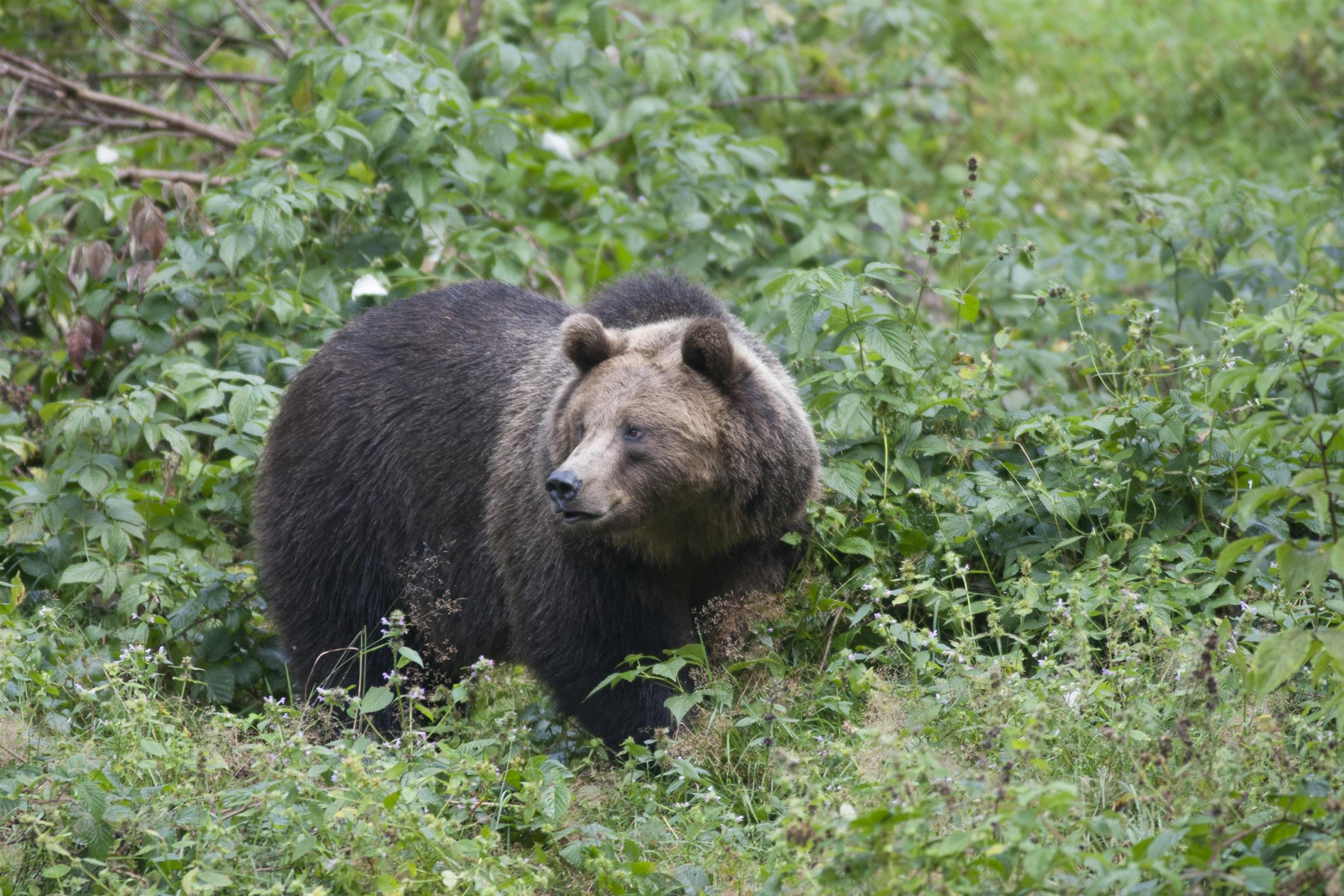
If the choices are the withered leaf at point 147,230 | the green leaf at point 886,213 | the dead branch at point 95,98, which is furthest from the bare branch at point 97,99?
the green leaf at point 886,213

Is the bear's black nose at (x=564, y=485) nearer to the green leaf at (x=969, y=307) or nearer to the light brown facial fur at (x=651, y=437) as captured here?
the light brown facial fur at (x=651, y=437)

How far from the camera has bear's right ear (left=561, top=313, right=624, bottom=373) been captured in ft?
15.6

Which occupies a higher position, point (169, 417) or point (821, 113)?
point (821, 113)

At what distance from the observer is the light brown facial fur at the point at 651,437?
4512mm

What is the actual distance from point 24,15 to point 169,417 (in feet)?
14.6

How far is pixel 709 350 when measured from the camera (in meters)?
4.69

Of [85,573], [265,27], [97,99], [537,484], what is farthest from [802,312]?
[265,27]

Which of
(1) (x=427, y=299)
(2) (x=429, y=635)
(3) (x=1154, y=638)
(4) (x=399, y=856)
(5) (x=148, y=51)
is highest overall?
(5) (x=148, y=51)

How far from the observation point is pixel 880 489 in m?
5.22

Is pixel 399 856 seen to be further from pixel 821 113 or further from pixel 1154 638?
pixel 821 113

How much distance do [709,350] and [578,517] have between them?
2.59 ft

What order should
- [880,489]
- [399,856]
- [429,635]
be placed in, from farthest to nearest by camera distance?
[429,635] → [880,489] → [399,856]

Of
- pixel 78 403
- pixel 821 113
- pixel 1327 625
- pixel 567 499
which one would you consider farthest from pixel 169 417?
pixel 821 113

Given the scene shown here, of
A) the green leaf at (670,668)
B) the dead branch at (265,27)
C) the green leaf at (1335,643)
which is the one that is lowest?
the green leaf at (670,668)
